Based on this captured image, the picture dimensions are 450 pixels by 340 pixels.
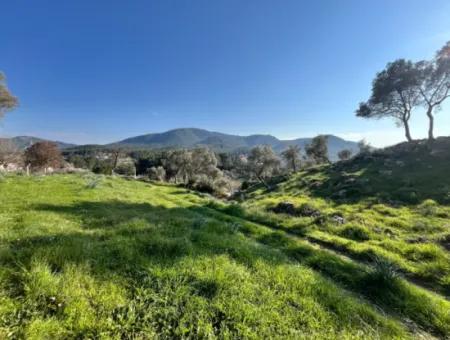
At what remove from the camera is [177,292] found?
14.0ft

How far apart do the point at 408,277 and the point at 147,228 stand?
9386mm

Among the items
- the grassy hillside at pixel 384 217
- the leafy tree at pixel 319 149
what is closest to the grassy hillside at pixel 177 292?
the grassy hillside at pixel 384 217

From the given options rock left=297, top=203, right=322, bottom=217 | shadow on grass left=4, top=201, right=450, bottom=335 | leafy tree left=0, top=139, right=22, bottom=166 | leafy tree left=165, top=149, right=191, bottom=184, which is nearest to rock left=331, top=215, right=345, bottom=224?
Answer: rock left=297, top=203, right=322, bottom=217

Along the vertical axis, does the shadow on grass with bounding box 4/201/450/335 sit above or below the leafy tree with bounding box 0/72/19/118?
below

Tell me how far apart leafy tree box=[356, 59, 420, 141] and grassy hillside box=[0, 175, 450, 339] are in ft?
121

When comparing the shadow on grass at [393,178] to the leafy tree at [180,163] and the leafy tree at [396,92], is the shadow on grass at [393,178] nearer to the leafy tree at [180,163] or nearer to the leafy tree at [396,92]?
the leafy tree at [396,92]

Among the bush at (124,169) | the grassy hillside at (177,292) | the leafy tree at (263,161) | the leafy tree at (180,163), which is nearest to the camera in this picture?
the grassy hillside at (177,292)

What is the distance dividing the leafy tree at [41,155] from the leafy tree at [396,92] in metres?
59.7

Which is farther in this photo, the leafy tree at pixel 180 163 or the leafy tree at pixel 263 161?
the leafy tree at pixel 180 163

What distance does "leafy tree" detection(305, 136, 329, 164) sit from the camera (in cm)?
5970

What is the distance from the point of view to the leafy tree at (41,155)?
4422 centimetres

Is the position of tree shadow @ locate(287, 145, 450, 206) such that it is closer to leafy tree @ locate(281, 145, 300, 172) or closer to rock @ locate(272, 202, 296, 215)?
rock @ locate(272, 202, 296, 215)

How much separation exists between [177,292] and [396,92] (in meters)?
43.1

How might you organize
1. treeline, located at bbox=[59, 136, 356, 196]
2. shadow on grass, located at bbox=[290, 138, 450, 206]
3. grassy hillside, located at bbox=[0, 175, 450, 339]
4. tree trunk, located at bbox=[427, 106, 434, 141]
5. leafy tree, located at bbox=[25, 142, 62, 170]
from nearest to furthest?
grassy hillside, located at bbox=[0, 175, 450, 339]
shadow on grass, located at bbox=[290, 138, 450, 206]
tree trunk, located at bbox=[427, 106, 434, 141]
leafy tree, located at bbox=[25, 142, 62, 170]
treeline, located at bbox=[59, 136, 356, 196]
